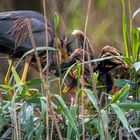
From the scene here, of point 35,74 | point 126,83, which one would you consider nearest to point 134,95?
A: point 126,83

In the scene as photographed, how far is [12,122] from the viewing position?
10.1ft

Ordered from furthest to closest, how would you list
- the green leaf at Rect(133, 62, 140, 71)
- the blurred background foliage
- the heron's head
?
the blurred background foliage, the heron's head, the green leaf at Rect(133, 62, 140, 71)

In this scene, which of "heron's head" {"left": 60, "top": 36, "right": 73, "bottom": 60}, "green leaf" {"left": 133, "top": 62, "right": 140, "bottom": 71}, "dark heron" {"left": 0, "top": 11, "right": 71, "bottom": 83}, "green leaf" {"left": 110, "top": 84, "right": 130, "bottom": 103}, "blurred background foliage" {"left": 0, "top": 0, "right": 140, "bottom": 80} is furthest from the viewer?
"blurred background foliage" {"left": 0, "top": 0, "right": 140, "bottom": 80}

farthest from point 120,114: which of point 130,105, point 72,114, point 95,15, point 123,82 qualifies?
point 95,15

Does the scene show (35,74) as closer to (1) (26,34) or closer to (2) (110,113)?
(1) (26,34)

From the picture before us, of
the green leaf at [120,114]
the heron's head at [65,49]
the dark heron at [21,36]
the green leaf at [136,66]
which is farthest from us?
the heron's head at [65,49]

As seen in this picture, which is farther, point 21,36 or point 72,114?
point 21,36

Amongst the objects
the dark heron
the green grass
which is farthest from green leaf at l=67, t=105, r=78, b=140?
the dark heron

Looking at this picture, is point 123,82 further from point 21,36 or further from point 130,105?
point 21,36

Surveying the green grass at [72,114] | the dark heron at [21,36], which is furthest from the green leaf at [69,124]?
the dark heron at [21,36]

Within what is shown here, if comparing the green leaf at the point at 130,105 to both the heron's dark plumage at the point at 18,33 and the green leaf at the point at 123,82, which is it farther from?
the heron's dark plumage at the point at 18,33

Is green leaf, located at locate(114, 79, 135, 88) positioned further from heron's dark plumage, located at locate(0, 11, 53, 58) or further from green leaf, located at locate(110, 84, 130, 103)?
heron's dark plumage, located at locate(0, 11, 53, 58)

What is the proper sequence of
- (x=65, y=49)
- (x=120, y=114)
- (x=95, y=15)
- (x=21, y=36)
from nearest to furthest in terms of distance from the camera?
(x=120, y=114), (x=21, y=36), (x=65, y=49), (x=95, y=15)

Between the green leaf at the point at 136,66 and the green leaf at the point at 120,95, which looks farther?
the green leaf at the point at 136,66
